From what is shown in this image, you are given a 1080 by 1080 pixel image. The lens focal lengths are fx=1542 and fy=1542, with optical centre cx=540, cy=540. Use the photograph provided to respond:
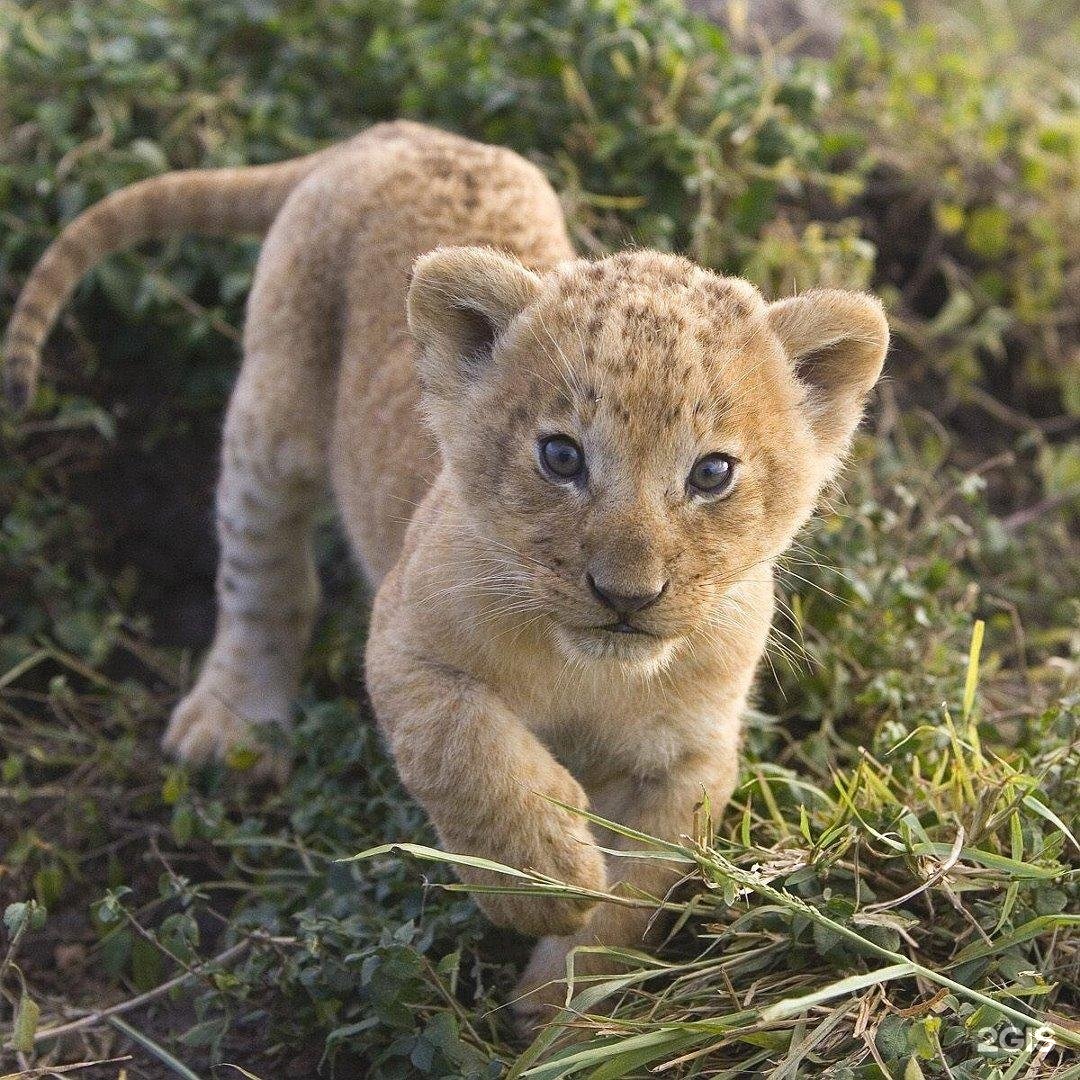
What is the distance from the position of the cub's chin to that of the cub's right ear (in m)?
0.68

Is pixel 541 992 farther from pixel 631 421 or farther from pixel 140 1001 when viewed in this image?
pixel 631 421

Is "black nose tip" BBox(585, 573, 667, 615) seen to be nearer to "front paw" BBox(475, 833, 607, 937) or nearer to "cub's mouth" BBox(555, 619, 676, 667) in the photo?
"cub's mouth" BBox(555, 619, 676, 667)

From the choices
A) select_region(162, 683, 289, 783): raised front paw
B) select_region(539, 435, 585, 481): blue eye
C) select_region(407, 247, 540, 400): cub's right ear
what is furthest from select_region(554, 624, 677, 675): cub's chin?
select_region(162, 683, 289, 783): raised front paw

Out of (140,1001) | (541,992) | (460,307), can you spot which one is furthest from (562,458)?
(140,1001)

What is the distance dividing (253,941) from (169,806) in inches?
50.4

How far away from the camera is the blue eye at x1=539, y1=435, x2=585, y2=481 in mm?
3256

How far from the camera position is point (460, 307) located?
11.8ft

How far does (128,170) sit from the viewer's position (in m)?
6.22

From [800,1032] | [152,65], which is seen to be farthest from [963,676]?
[152,65]

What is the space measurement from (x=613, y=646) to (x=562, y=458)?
1.35ft

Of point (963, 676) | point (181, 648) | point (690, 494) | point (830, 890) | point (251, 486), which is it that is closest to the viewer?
point (690, 494)

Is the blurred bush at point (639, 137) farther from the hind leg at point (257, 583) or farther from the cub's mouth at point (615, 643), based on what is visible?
the cub's mouth at point (615, 643)

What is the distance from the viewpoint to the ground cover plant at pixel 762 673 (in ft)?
11.5

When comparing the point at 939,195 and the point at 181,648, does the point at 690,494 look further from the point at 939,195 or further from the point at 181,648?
the point at 939,195
